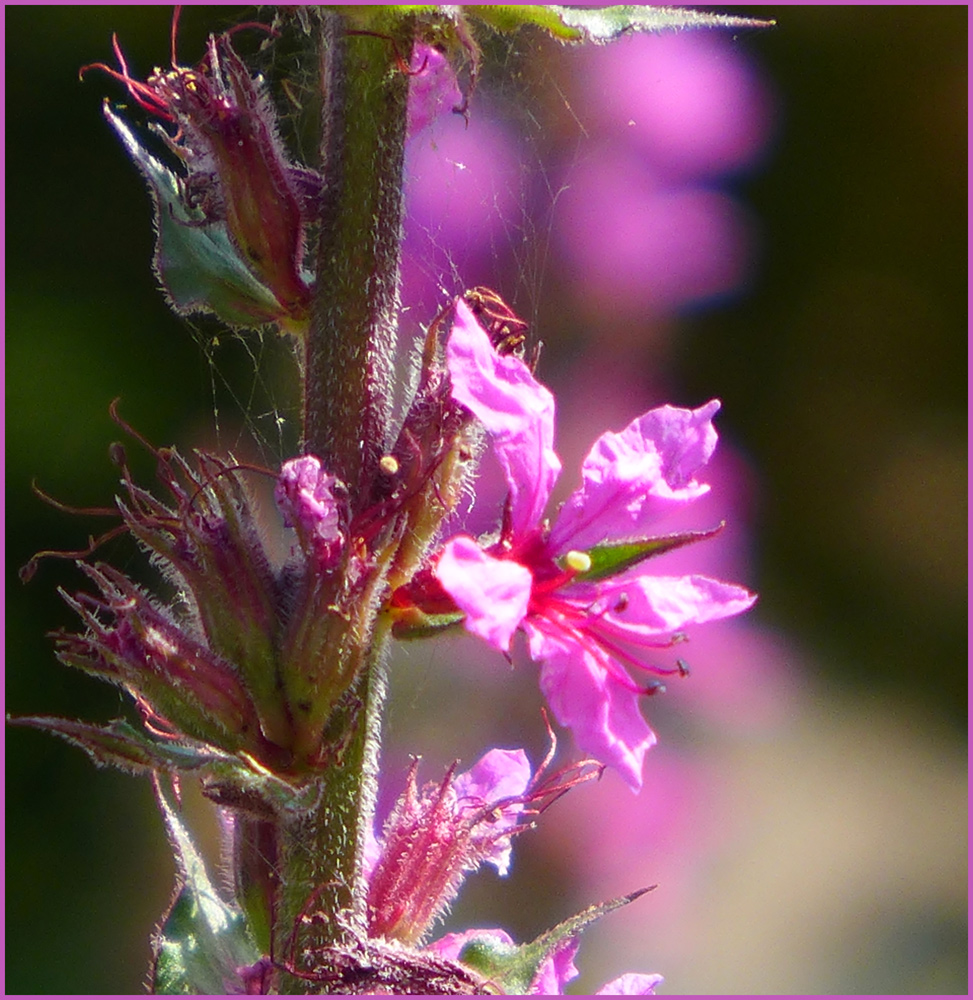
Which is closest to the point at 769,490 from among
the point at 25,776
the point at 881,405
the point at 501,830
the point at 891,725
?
the point at 881,405

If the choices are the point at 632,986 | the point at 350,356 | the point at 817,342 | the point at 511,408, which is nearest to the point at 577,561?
the point at 511,408

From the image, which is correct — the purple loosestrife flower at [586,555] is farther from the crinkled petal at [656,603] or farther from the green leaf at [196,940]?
the green leaf at [196,940]

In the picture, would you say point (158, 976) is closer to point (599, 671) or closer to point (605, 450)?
point (599, 671)

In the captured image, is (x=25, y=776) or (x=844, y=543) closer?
(x=25, y=776)

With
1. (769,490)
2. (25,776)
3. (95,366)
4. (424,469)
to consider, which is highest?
(424,469)

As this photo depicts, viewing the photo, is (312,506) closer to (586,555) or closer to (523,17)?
(586,555)
